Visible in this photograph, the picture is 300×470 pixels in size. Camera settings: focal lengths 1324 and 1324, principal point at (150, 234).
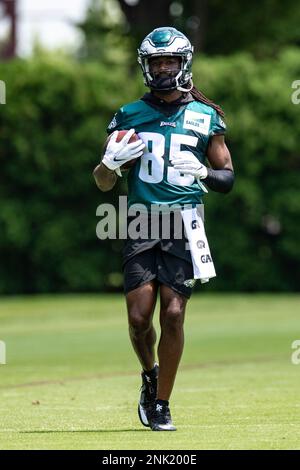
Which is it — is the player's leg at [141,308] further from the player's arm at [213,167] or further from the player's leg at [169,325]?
the player's arm at [213,167]

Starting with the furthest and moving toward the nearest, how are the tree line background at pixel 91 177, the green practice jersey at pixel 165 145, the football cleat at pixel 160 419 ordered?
the tree line background at pixel 91 177
the green practice jersey at pixel 165 145
the football cleat at pixel 160 419

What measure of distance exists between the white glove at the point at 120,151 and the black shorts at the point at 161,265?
1.98ft

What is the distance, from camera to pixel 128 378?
15.4m

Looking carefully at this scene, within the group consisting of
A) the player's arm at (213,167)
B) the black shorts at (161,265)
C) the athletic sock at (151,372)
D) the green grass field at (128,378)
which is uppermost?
the player's arm at (213,167)

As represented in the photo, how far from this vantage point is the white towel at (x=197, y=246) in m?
9.60

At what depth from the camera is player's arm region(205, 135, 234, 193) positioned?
973 cm

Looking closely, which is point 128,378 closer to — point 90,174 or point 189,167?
point 189,167

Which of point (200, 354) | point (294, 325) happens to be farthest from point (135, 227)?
point (294, 325)

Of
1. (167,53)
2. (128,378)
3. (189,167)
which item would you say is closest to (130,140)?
(189,167)

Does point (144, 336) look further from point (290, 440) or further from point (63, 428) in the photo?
point (290, 440)

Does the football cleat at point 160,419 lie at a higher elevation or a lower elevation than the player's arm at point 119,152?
lower

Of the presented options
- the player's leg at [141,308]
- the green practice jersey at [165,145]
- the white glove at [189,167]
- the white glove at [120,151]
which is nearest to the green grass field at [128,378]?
the player's leg at [141,308]

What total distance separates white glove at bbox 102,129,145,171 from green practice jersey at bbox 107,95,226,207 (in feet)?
0.55

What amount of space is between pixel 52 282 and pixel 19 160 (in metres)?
3.24
